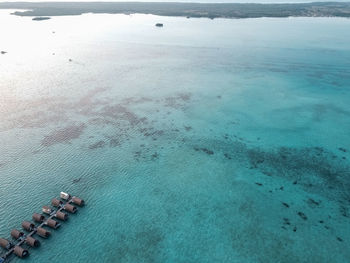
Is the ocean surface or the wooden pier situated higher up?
the wooden pier

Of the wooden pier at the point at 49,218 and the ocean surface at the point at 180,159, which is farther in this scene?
the ocean surface at the point at 180,159

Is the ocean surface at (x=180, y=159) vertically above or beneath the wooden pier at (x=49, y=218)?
beneath

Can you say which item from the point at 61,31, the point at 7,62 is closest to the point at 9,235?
the point at 7,62

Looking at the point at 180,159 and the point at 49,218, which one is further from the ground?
the point at 49,218

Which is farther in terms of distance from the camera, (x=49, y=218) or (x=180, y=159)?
(x=180, y=159)

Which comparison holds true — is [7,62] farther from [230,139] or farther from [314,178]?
[314,178]
